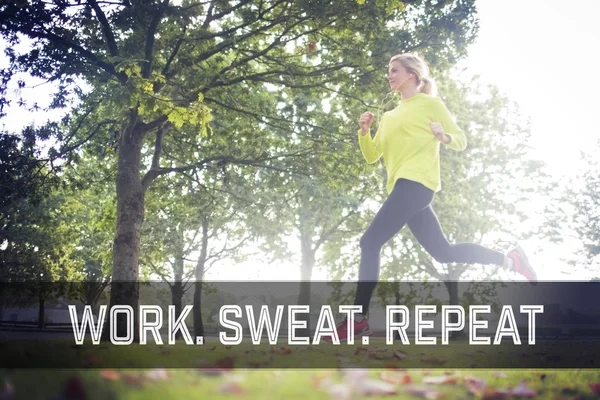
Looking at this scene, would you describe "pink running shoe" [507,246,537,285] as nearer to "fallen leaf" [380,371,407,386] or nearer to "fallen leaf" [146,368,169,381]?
"fallen leaf" [380,371,407,386]

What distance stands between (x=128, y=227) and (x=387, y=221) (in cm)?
871

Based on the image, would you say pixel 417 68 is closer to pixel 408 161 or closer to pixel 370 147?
pixel 370 147

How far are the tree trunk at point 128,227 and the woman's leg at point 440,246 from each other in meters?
8.14

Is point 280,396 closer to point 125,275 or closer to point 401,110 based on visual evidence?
point 401,110

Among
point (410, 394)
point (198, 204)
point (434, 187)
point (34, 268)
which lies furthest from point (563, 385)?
point (34, 268)

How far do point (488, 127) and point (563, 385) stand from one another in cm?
2575

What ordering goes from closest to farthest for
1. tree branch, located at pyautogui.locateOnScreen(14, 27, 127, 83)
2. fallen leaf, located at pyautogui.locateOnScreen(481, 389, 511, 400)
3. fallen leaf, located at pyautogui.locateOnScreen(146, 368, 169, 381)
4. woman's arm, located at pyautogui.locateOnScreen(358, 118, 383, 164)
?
fallen leaf, located at pyautogui.locateOnScreen(481, 389, 511, 400), fallen leaf, located at pyautogui.locateOnScreen(146, 368, 169, 381), woman's arm, located at pyautogui.locateOnScreen(358, 118, 383, 164), tree branch, located at pyautogui.locateOnScreen(14, 27, 127, 83)

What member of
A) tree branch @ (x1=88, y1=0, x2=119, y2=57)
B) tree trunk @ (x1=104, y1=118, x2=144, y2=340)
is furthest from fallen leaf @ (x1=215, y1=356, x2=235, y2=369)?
tree branch @ (x1=88, y1=0, x2=119, y2=57)

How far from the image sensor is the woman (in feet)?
16.3

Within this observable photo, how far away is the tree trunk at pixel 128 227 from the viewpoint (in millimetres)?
12141

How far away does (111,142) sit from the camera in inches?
548

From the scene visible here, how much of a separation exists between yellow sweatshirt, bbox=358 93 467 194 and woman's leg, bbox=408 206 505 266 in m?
0.39

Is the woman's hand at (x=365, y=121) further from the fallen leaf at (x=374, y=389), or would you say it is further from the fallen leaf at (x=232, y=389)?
the fallen leaf at (x=232, y=389)

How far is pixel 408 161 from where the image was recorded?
16.4 feet
